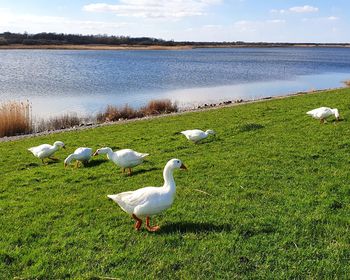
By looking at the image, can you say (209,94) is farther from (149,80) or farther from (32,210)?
(32,210)

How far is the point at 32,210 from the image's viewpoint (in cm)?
888

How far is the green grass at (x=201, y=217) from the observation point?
6.27 metres

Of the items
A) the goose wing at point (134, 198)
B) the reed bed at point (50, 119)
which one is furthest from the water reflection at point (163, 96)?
the goose wing at point (134, 198)

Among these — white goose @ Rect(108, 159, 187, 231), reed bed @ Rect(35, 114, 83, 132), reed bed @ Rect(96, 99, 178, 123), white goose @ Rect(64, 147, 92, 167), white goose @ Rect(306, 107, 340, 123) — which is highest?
white goose @ Rect(306, 107, 340, 123)

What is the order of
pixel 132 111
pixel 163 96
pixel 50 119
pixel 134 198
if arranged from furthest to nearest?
pixel 163 96 < pixel 132 111 < pixel 50 119 < pixel 134 198

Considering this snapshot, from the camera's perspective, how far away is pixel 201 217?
7.96m

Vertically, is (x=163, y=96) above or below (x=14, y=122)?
below

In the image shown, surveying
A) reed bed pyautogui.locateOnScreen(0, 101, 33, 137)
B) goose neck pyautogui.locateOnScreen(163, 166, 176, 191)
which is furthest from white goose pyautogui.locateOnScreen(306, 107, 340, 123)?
reed bed pyautogui.locateOnScreen(0, 101, 33, 137)

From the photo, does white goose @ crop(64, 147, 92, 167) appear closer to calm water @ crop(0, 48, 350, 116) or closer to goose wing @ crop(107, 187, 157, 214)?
goose wing @ crop(107, 187, 157, 214)

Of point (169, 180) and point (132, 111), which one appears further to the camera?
point (132, 111)

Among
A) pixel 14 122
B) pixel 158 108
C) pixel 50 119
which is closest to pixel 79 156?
pixel 14 122

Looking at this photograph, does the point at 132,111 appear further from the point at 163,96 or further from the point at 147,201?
the point at 147,201

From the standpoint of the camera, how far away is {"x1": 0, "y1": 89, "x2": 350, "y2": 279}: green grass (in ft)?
20.6

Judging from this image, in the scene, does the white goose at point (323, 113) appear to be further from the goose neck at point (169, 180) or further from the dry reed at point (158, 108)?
the dry reed at point (158, 108)
